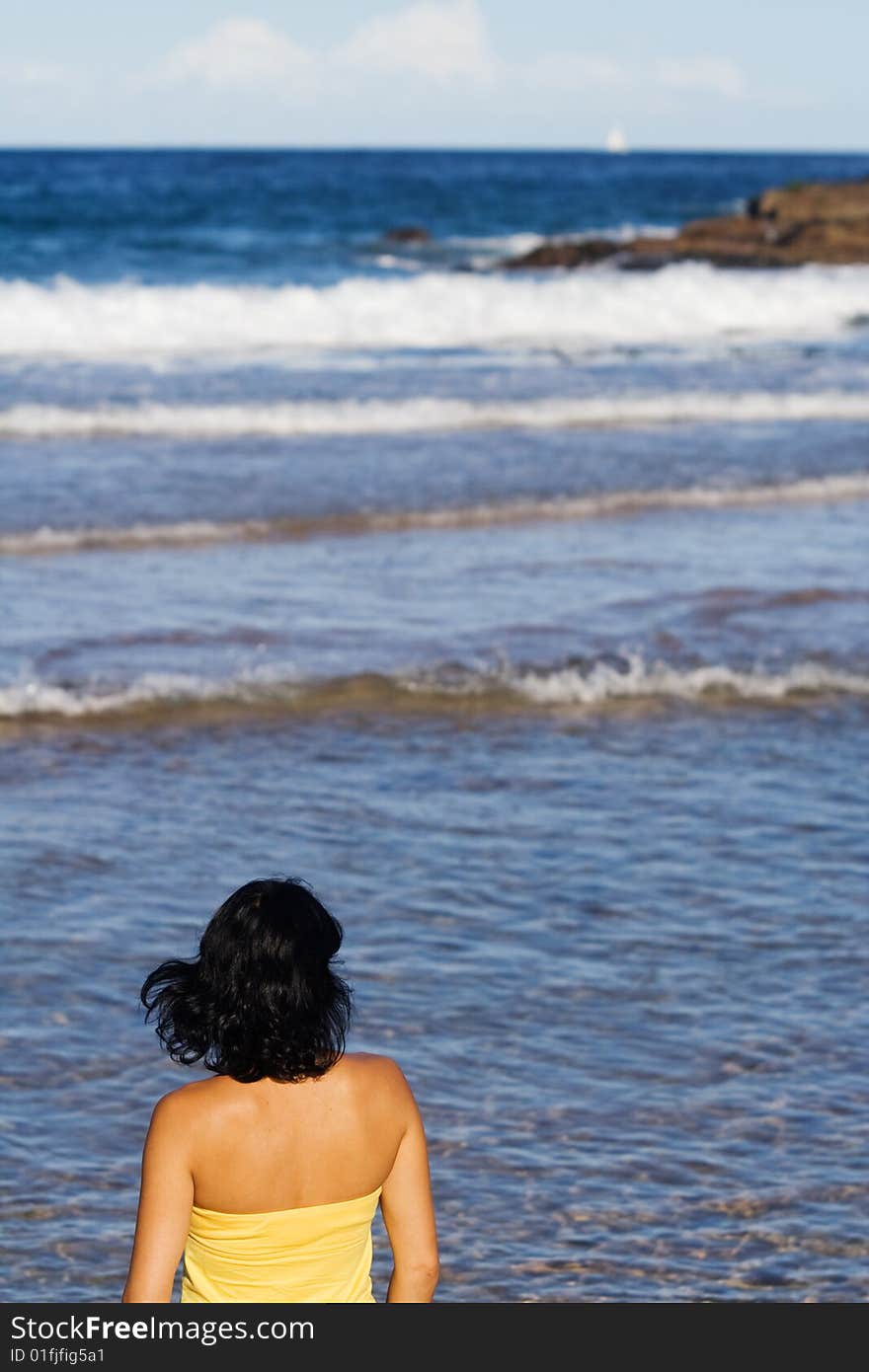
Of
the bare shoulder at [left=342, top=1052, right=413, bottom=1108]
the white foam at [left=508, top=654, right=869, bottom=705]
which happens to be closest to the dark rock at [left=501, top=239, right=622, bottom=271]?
the white foam at [left=508, top=654, right=869, bottom=705]

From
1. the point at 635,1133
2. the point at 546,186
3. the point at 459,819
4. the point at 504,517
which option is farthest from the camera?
the point at 546,186

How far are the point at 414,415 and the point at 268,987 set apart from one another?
18128 mm

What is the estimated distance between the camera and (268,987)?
2.73 meters

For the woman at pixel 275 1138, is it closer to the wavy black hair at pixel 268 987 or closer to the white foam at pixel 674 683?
the wavy black hair at pixel 268 987

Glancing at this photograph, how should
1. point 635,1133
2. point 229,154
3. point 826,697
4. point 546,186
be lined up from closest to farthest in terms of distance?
point 635,1133
point 826,697
point 546,186
point 229,154

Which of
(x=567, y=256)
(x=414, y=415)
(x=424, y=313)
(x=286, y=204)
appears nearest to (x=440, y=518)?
(x=414, y=415)

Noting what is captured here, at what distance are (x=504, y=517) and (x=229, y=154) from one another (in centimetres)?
11406

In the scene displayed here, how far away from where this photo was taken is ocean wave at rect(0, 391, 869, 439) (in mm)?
19531

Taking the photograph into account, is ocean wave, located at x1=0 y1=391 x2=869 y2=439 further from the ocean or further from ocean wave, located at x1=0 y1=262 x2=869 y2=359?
ocean wave, located at x1=0 y1=262 x2=869 y2=359

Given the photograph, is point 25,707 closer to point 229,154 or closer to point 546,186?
point 546,186

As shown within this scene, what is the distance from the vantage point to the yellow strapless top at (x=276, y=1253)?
113 inches

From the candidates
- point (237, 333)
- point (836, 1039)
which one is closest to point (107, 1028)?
point (836, 1039)

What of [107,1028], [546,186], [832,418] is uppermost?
[546,186]

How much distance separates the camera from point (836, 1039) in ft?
19.4
